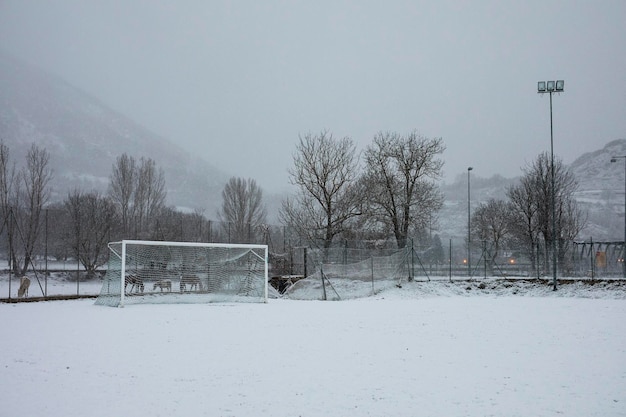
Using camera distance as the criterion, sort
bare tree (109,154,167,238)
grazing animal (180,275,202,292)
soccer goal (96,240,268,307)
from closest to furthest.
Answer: soccer goal (96,240,268,307) < grazing animal (180,275,202,292) < bare tree (109,154,167,238)

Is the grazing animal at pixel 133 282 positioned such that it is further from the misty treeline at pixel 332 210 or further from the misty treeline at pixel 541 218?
the misty treeline at pixel 541 218

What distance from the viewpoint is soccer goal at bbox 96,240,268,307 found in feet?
73.2

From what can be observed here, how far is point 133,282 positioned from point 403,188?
21.4 metres

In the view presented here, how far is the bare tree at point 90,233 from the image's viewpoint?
3444 cm

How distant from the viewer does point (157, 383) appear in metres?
8.53

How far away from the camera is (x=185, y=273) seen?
79.7 ft

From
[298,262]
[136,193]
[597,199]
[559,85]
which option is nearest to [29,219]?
[298,262]

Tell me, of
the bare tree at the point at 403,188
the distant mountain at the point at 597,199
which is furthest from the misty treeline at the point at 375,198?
the distant mountain at the point at 597,199

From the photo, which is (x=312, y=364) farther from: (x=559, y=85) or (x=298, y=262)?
(x=559, y=85)

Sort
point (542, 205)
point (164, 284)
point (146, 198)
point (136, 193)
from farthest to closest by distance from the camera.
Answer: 1. point (146, 198)
2. point (136, 193)
3. point (542, 205)
4. point (164, 284)

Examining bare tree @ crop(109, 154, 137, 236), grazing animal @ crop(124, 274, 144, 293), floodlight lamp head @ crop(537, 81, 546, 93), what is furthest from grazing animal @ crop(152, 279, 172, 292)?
bare tree @ crop(109, 154, 137, 236)

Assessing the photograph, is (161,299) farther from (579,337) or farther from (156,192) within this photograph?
(156,192)

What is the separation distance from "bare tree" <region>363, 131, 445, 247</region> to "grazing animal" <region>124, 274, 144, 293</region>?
18847 mm

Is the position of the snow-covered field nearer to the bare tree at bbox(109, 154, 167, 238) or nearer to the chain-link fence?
the chain-link fence
